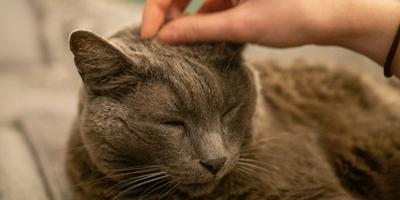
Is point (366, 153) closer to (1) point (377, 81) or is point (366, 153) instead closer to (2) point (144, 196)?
(1) point (377, 81)

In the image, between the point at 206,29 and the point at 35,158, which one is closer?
the point at 206,29

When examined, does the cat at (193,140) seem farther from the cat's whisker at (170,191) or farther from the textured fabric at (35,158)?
the textured fabric at (35,158)

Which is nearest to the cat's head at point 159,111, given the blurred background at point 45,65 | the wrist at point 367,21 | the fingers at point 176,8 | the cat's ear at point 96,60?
the cat's ear at point 96,60

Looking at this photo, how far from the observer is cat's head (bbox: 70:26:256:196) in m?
1.08

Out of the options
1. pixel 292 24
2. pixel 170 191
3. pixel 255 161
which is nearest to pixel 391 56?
pixel 292 24

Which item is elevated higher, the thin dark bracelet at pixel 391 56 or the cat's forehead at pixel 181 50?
the cat's forehead at pixel 181 50

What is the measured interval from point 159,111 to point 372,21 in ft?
1.81

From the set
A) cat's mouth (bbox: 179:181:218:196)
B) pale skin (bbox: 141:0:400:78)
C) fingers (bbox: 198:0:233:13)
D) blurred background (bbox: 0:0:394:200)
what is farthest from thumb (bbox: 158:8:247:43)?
blurred background (bbox: 0:0:394:200)

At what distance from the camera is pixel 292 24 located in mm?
1152

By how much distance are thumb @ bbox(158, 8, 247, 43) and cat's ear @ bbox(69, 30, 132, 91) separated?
15 centimetres

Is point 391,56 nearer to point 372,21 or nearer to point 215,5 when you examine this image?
point 372,21

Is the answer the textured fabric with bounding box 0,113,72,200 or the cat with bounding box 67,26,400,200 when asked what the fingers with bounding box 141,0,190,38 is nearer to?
the cat with bounding box 67,26,400,200

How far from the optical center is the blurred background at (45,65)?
5.54 ft

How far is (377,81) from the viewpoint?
6.03 ft
